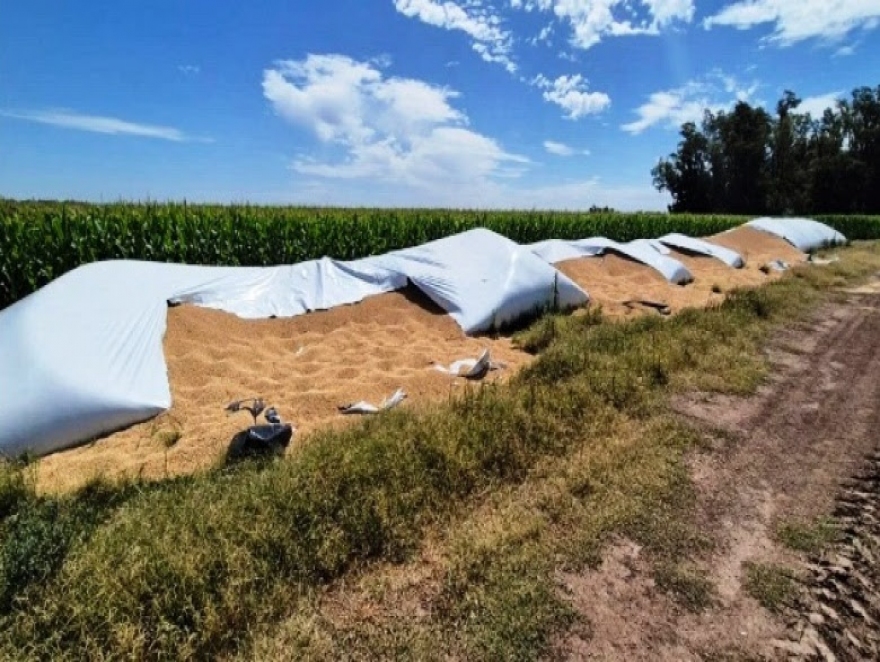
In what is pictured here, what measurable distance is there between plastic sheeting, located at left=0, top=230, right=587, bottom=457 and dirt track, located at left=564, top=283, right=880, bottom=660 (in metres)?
3.62

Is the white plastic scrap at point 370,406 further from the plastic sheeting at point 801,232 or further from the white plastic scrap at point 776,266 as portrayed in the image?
the plastic sheeting at point 801,232

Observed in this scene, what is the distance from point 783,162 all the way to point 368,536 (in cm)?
6338

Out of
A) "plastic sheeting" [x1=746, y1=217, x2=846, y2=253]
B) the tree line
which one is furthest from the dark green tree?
"plastic sheeting" [x1=746, y1=217, x2=846, y2=253]

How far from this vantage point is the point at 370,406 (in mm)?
4574

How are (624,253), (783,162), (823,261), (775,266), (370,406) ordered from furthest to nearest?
(783,162) → (823,261) → (775,266) → (624,253) → (370,406)

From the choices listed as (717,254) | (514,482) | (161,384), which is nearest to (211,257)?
(161,384)

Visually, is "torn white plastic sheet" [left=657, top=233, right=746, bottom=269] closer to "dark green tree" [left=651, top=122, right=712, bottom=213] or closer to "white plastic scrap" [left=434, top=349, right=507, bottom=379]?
"white plastic scrap" [left=434, top=349, right=507, bottom=379]

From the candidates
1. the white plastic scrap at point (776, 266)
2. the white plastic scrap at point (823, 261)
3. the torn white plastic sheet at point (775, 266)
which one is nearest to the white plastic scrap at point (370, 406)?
the torn white plastic sheet at point (775, 266)

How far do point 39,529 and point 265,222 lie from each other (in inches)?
356

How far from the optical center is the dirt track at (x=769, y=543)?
2193 millimetres

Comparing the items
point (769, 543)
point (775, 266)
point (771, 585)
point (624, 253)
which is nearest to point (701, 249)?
point (775, 266)

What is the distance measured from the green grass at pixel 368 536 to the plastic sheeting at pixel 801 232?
76.1 ft

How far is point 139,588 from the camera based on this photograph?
2.14 metres

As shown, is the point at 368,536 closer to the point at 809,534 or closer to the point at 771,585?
the point at 771,585
